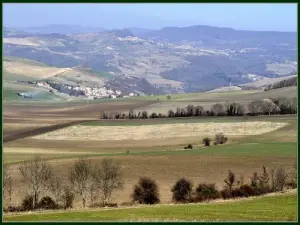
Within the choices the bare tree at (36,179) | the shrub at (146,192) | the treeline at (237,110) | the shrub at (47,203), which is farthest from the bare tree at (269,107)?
the shrub at (47,203)

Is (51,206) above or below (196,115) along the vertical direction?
below

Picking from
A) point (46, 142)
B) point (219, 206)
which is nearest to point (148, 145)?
point (46, 142)

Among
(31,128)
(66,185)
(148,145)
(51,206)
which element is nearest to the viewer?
(51,206)

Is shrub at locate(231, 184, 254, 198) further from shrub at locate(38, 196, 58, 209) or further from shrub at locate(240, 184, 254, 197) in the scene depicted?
shrub at locate(38, 196, 58, 209)

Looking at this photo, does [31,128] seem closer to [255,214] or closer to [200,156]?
[200,156]

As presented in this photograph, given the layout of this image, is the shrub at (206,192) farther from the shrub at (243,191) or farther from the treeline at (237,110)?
the treeline at (237,110)

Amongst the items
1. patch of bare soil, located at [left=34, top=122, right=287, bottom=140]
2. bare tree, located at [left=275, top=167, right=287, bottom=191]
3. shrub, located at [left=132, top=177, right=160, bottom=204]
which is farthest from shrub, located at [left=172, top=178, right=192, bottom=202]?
patch of bare soil, located at [left=34, top=122, right=287, bottom=140]
